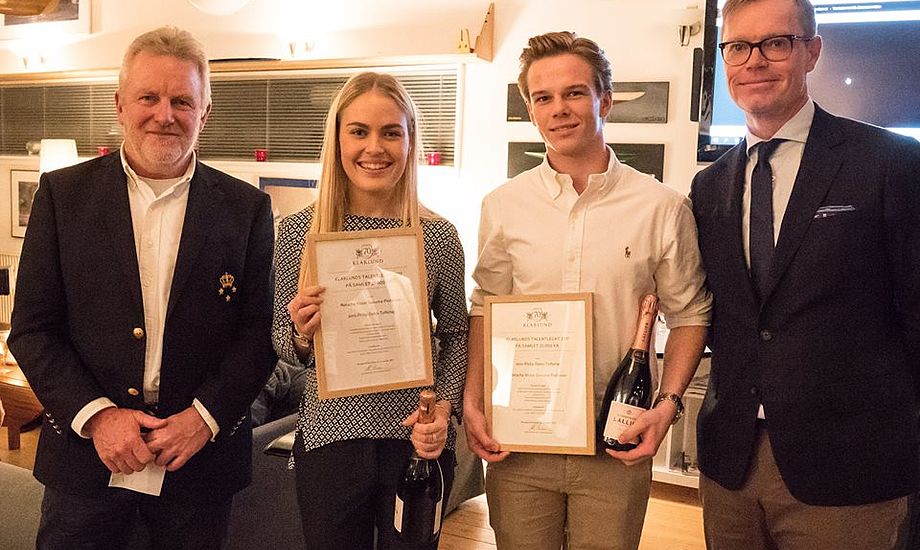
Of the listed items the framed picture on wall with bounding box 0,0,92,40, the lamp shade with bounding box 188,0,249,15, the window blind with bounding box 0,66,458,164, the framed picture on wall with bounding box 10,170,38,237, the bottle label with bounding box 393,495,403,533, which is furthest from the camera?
the framed picture on wall with bounding box 10,170,38,237

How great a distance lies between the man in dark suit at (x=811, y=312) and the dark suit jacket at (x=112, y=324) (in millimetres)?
1083

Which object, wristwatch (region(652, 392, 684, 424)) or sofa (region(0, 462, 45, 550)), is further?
sofa (region(0, 462, 45, 550))

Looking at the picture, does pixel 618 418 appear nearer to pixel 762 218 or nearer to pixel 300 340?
pixel 762 218

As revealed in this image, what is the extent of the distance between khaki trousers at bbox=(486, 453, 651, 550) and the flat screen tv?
2683 millimetres

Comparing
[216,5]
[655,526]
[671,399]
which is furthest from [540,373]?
[216,5]

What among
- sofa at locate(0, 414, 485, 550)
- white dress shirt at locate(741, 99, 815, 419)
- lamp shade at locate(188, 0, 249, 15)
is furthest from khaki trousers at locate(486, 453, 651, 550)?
lamp shade at locate(188, 0, 249, 15)

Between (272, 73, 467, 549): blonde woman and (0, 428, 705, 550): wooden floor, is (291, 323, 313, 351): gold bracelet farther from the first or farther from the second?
(0, 428, 705, 550): wooden floor

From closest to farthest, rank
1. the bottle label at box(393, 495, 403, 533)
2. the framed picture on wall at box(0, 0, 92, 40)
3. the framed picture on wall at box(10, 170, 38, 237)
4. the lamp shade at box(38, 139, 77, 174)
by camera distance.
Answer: the bottle label at box(393, 495, 403, 533) → the lamp shade at box(38, 139, 77, 174) → the framed picture on wall at box(0, 0, 92, 40) → the framed picture on wall at box(10, 170, 38, 237)

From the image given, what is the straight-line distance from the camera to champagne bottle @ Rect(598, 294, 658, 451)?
1.62m

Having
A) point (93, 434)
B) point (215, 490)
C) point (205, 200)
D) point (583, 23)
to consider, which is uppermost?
point (583, 23)

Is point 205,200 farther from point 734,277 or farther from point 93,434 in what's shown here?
point 734,277

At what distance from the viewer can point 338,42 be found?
5.36m

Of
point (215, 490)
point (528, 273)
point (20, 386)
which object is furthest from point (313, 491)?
point (20, 386)

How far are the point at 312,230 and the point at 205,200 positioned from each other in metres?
0.29
